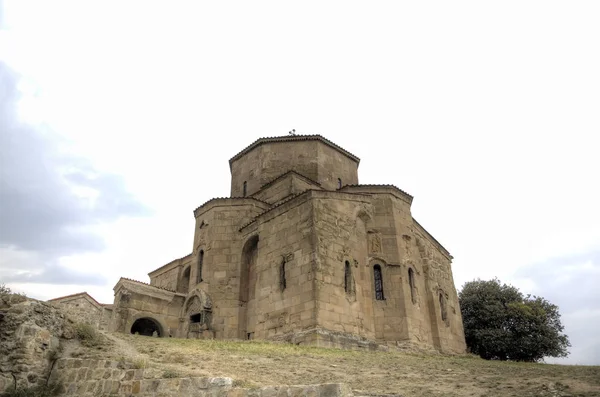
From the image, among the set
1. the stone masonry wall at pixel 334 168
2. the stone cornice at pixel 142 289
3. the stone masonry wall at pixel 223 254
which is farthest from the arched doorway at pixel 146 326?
the stone masonry wall at pixel 334 168

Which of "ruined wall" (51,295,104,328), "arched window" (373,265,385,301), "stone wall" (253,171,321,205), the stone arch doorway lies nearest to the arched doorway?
the stone arch doorway

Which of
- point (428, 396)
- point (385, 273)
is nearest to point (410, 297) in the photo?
point (385, 273)

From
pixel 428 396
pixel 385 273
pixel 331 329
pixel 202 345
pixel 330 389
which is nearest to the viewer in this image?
pixel 330 389

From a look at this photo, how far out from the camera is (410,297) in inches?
674

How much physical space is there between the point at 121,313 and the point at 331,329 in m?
9.23

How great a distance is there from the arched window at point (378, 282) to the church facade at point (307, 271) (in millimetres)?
43

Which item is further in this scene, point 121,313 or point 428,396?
point 121,313

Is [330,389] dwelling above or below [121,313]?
below

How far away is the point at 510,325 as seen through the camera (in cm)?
2616

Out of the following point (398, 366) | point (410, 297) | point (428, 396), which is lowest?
point (428, 396)

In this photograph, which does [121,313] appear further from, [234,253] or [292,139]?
[292,139]

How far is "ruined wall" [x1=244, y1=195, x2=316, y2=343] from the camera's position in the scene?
50.6 ft

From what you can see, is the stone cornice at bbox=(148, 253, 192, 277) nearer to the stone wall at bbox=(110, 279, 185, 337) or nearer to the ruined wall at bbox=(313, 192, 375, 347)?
the stone wall at bbox=(110, 279, 185, 337)

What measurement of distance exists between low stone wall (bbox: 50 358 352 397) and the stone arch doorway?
376 inches
